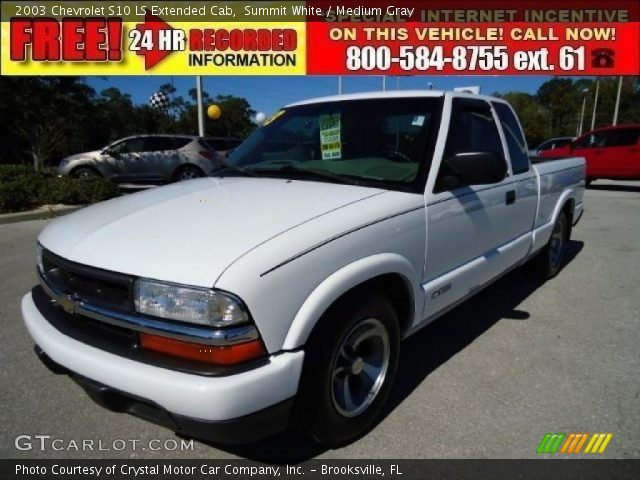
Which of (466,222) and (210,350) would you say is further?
(466,222)

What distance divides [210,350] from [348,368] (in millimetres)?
809

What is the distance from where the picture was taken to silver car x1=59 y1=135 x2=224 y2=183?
41.6ft

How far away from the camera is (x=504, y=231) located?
354cm

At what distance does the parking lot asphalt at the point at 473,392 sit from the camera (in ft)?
7.80

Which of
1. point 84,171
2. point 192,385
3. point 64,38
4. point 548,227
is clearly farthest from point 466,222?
point 84,171

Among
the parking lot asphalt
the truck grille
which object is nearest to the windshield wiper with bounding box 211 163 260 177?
the truck grille

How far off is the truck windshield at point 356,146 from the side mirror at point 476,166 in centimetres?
17

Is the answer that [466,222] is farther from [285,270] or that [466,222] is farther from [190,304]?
[190,304]

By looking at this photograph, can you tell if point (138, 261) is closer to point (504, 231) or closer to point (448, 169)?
point (448, 169)

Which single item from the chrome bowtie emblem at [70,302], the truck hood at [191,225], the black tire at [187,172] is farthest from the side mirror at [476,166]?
the black tire at [187,172]

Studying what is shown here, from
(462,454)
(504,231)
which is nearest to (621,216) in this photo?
(504,231)

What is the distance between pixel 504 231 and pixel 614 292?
2.08 m

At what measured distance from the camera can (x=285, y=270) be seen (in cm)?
184

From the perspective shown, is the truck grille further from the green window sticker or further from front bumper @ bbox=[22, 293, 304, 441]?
the green window sticker
